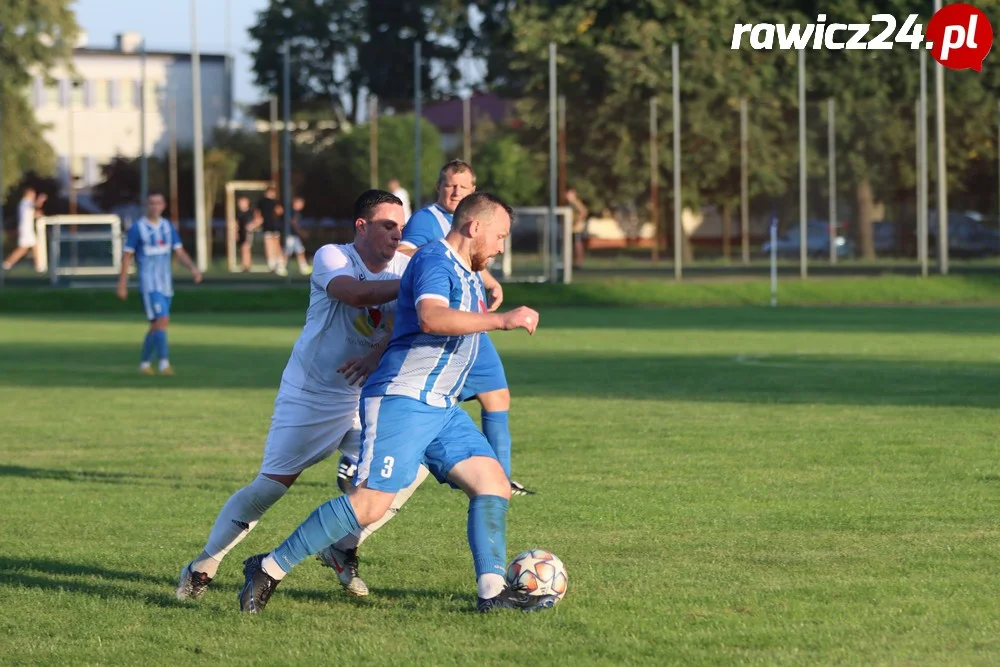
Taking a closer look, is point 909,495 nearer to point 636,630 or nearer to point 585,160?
point 636,630

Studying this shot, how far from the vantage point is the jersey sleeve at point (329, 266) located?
7.19 meters

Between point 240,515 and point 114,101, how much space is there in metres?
88.8

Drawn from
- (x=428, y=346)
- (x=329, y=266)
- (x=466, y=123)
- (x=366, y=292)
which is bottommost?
(x=428, y=346)

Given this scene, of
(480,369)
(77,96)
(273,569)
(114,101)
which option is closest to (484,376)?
(480,369)

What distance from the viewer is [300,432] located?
7.33 m

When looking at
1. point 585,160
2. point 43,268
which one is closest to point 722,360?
point 585,160

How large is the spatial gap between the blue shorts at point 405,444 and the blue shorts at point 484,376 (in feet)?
10.9

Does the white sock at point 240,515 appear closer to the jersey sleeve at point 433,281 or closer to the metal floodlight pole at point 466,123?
the jersey sleeve at point 433,281

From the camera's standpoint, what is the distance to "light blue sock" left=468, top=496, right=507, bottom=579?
681 cm

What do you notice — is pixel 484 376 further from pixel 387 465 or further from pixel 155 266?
pixel 155 266

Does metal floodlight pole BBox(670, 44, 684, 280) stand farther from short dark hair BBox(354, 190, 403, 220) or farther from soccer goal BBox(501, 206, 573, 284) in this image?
short dark hair BBox(354, 190, 403, 220)

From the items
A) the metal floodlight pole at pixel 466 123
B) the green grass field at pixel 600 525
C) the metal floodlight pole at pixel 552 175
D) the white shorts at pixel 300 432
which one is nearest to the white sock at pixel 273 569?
the green grass field at pixel 600 525

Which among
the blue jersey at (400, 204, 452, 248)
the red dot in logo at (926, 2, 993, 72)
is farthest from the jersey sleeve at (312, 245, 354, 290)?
the red dot in logo at (926, 2, 993, 72)

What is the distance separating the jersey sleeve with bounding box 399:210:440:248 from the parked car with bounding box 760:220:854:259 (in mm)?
24910
